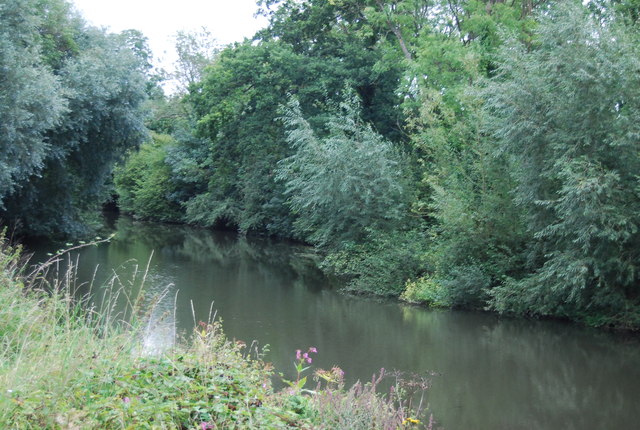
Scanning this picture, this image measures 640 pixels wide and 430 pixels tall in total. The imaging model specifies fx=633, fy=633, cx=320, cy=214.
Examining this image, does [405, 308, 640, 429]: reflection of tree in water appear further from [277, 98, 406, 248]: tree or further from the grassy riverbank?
[277, 98, 406, 248]: tree

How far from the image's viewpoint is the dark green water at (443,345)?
27.8 feet

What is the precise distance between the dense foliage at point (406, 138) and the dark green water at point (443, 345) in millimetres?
1196

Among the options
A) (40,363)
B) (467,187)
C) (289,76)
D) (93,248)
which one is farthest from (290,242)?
(40,363)

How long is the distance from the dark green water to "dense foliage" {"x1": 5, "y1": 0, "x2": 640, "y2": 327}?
1.20 metres

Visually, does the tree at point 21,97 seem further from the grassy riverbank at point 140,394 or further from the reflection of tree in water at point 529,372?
the grassy riverbank at point 140,394

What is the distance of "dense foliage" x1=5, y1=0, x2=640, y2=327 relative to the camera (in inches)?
503

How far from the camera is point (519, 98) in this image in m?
13.7

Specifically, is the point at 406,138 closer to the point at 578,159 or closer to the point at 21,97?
the point at 578,159

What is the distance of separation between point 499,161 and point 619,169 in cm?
363

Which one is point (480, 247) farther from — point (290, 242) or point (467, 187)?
point (290, 242)

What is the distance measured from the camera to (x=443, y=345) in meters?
12.0

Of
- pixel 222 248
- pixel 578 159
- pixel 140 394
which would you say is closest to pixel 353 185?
pixel 578 159

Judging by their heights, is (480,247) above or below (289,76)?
below

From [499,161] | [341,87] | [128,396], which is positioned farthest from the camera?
[341,87]
